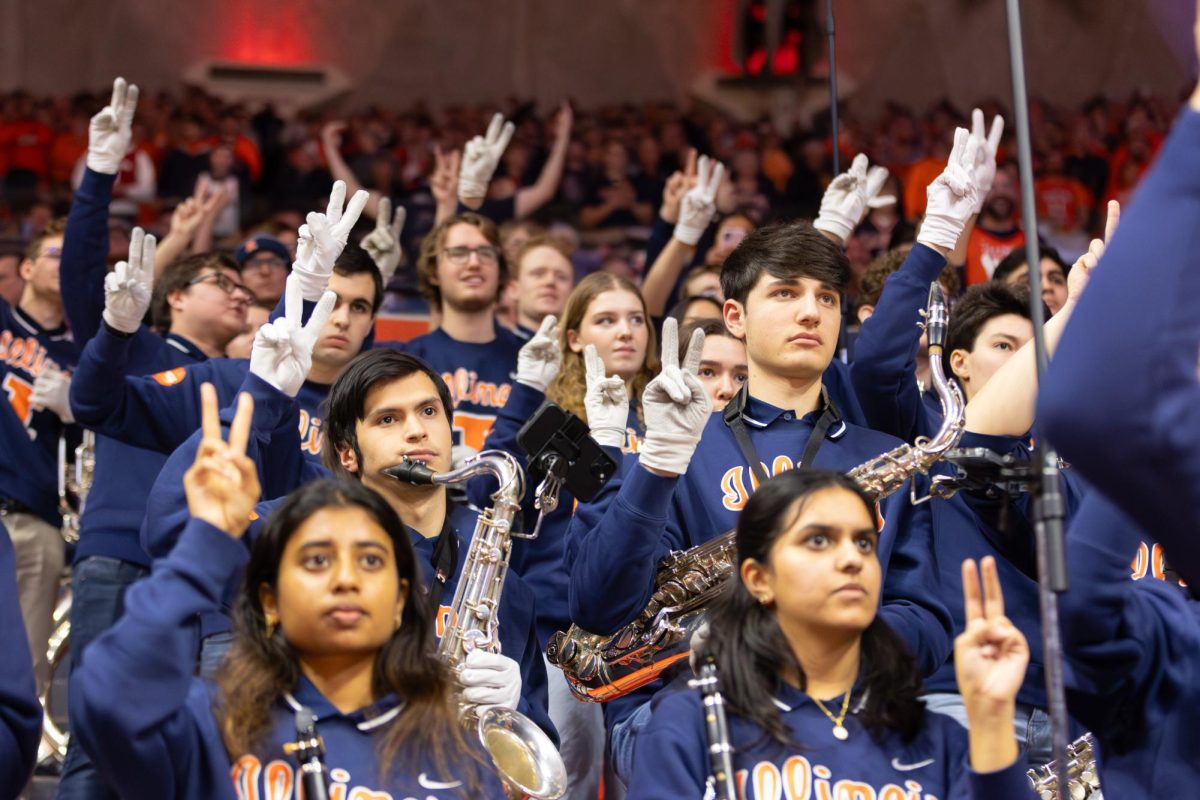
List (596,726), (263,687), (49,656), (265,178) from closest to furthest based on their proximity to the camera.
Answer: (263,687)
(596,726)
(49,656)
(265,178)

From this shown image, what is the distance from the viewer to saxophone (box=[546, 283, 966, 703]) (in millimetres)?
3607

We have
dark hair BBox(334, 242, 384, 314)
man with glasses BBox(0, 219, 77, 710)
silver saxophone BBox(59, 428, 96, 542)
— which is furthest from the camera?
man with glasses BBox(0, 219, 77, 710)

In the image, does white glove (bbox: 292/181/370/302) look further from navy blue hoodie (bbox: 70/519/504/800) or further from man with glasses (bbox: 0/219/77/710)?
man with glasses (bbox: 0/219/77/710)

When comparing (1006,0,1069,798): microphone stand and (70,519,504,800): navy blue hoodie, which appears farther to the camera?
(70,519,504,800): navy blue hoodie

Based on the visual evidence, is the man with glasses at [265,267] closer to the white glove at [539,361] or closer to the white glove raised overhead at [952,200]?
the white glove at [539,361]

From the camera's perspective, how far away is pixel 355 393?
3.83m

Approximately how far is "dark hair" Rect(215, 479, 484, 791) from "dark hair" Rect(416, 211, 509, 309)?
3.15 metres

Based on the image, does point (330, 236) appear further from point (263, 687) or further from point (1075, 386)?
point (1075, 386)

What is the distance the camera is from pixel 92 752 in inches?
99.3

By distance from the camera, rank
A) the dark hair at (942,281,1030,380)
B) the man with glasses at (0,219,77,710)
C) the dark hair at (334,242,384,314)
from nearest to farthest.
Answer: the dark hair at (942,281,1030,380), the dark hair at (334,242,384,314), the man with glasses at (0,219,77,710)

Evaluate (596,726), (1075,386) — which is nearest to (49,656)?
(596,726)

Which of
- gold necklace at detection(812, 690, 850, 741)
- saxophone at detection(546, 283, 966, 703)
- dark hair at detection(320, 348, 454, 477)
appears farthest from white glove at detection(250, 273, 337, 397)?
gold necklace at detection(812, 690, 850, 741)

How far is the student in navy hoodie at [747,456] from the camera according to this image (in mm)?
3359

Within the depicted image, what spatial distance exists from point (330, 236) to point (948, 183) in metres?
1.64
